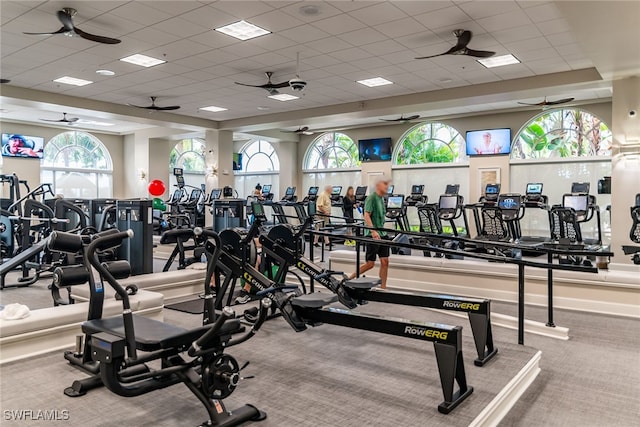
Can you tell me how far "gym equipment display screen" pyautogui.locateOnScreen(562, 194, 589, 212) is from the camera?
8.48m

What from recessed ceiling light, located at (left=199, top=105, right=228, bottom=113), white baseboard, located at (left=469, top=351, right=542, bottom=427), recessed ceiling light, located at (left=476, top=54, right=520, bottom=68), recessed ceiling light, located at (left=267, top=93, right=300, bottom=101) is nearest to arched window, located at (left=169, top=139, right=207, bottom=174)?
recessed ceiling light, located at (left=199, top=105, right=228, bottom=113)

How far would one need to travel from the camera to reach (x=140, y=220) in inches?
229

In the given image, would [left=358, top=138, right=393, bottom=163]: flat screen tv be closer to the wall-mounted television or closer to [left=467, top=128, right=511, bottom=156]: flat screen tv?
[left=467, top=128, right=511, bottom=156]: flat screen tv

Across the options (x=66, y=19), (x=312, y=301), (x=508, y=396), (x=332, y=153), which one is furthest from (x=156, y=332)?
(x=332, y=153)

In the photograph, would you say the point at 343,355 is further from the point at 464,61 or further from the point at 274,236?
the point at 464,61

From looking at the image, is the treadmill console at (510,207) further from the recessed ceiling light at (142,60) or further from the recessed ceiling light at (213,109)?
the recessed ceiling light at (213,109)

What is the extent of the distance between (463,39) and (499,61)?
72.2 inches

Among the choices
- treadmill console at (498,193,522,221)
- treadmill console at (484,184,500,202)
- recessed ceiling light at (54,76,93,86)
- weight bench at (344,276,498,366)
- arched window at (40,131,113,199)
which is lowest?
weight bench at (344,276,498,366)

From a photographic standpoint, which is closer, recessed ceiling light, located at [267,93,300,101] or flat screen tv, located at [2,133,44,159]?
recessed ceiling light, located at [267,93,300,101]

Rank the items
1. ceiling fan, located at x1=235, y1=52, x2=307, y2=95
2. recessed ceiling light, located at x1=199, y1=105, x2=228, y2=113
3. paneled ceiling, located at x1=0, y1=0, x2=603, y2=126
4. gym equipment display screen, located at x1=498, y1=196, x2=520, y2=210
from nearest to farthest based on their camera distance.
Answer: paneled ceiling, located at x1=0, y1=0, x2=603, y2=126
ceiling fan, located at x1=235, y1=52, x2=307, y2=95
gym equipment display screen, located at x1=498, y1=196, x2=520, y2=210
recessed ceiling light, located at x1=199, y1=105, x2=228, y2=113

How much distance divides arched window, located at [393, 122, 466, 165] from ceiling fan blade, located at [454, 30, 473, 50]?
25.4 feet

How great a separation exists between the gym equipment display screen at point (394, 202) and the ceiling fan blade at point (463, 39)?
153 inches

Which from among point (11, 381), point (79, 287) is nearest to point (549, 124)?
point (79, 287)

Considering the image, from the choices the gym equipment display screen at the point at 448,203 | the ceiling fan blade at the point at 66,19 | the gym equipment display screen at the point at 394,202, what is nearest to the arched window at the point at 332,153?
the gym equipment display screen at the point at 394,202
